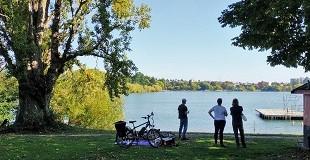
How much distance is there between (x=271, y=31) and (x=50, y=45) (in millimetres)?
15869

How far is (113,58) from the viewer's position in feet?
88.7

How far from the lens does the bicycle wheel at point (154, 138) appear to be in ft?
51.8

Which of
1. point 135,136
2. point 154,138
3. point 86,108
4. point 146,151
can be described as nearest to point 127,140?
point 135,136

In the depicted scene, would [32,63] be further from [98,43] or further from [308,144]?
[308,144]

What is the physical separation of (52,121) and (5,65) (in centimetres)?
437

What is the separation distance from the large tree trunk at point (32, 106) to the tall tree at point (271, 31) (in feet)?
46.2

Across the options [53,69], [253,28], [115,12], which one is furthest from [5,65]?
[253,28]

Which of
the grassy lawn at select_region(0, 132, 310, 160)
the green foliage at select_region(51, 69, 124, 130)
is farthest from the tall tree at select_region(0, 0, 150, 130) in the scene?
the green foliage at select_region(51, 69, 124, 130)

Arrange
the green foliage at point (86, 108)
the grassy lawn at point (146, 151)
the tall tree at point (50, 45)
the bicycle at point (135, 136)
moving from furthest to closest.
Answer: the green foliage at point (86, 108), the tall tree at point (50, 45), the bicycle at point (135, 136), the grassy lawn at point (146, 151)

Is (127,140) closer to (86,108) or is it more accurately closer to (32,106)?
(32,106)

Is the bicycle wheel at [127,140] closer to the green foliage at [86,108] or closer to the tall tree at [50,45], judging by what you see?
the tall tree at [50,45]

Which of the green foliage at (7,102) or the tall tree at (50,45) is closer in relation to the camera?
the tall tree at (50,45)

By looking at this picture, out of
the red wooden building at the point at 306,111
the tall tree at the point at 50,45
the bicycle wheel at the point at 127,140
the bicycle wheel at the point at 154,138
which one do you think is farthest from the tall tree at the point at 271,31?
the tall tree at the point at 50,45

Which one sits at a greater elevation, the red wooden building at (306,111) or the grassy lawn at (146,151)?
the red wooden building at (306,111)
